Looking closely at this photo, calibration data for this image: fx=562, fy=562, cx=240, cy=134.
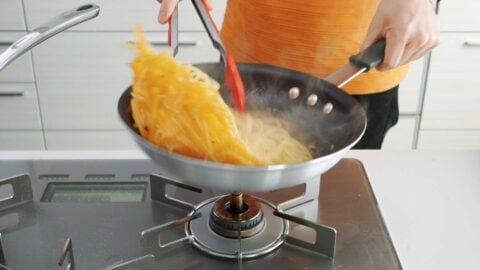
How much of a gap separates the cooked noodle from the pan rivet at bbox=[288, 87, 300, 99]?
0.12 m

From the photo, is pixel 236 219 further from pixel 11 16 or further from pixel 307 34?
pixel 11 16

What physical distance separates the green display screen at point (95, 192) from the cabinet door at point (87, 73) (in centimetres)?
97

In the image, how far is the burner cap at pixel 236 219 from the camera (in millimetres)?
685

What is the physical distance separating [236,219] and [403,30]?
1.08 feet

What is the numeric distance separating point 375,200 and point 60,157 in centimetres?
48

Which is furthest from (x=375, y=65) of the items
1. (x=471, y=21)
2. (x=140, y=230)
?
(x=471, y=21)

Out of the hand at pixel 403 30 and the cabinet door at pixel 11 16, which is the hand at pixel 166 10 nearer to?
the hand at pixel 403 30

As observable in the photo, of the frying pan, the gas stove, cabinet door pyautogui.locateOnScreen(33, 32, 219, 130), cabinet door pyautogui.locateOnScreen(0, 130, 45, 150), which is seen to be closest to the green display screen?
the gas stove

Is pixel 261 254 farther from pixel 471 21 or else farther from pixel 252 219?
pixel 471 21

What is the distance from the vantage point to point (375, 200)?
30.8 inches

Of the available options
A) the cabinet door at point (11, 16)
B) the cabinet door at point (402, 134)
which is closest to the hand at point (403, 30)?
the cabinet door at point (402, 134)

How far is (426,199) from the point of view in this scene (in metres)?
0.80

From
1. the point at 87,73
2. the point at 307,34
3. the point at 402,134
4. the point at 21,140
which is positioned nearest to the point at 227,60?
the point at 307,34

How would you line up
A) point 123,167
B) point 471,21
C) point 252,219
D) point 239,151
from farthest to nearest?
point 471,21, point 123,167, point 252,219, point 239,151
